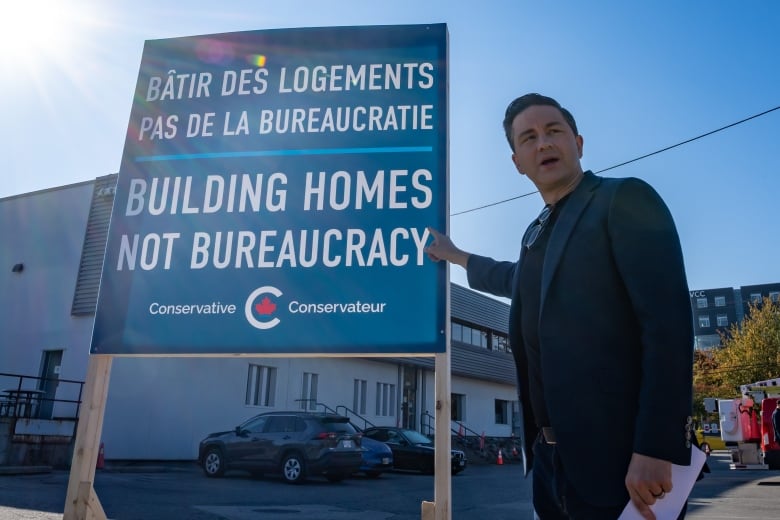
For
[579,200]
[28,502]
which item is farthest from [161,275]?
[28,502]

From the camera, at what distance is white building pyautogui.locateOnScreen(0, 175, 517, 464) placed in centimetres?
1675

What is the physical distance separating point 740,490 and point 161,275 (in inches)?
487

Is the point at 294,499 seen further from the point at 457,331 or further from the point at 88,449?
the point at 457,331

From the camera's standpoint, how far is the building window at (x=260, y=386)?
20.2m

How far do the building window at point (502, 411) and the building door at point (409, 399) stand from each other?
26.6 ft

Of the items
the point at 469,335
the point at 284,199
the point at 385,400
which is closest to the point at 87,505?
the point at 284,199

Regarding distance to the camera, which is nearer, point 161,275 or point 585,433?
point 585,433

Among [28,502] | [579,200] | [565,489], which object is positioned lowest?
[28,502]

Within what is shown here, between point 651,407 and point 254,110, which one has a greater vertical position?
point 254,110

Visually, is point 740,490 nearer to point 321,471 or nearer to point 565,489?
point 321,471

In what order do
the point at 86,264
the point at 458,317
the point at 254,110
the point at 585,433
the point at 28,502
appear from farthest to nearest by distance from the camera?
the point at 458,317 < the point at 86,264 < the point at 28,502 < the point at 254,110 < the point at 585,433

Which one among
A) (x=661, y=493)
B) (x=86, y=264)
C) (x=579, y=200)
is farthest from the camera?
(x=86, y=264)

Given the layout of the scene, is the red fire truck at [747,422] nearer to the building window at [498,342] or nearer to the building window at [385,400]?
the building window at [385,400]

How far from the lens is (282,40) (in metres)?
3.76
